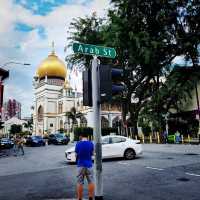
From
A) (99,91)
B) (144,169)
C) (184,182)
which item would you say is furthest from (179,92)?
(99,91)

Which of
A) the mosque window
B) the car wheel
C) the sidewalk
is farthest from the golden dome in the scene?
the car wheel

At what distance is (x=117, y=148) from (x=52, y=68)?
76.1 m

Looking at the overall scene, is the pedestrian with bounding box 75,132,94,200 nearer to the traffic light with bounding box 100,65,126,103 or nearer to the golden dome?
the traffic light with bounding box 100,65,126,103

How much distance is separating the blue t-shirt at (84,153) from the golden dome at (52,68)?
279 feet

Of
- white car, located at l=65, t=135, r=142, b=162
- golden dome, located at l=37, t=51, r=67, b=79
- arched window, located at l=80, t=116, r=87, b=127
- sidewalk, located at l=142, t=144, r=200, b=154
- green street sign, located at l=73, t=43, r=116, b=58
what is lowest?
sidewalk, located at l=142, t=144, r=200, b=154

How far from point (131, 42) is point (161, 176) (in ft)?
76.7

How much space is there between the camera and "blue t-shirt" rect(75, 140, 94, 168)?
7336mm

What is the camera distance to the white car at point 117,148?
1714 centimetres

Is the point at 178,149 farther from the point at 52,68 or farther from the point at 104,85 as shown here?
the point at 52,68

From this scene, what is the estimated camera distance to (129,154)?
17500 mm

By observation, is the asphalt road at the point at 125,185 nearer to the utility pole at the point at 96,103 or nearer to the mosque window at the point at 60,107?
the utility pole at the point at 96,103

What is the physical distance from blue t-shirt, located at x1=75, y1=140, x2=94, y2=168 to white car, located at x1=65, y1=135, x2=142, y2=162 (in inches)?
377

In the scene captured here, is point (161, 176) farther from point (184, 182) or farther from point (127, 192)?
point (127, 192)

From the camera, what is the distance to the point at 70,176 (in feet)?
39.8
